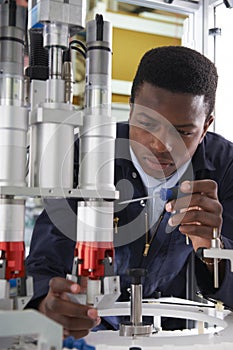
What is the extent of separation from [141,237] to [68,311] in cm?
61

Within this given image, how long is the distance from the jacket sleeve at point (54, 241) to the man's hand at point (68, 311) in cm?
24

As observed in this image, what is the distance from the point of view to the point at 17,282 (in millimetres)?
727

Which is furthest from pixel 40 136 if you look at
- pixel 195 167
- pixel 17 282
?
pixel 195 167

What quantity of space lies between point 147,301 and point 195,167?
42 cm

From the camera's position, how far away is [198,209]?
104 cm

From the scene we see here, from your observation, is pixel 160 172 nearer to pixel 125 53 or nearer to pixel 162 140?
pixel 162 140

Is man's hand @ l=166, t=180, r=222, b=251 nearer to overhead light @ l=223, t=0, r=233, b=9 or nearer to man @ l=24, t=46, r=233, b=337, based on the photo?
man @ l=24, t=46, r=233, b=337

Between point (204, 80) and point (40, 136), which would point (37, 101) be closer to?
Answer: point (40, 136)

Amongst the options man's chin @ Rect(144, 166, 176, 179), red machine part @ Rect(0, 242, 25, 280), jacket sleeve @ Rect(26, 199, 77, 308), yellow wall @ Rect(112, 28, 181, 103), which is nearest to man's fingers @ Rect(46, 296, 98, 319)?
red machine part @ Rect(0, 242, 25, 280)

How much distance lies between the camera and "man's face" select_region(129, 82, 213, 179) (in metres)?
1.19

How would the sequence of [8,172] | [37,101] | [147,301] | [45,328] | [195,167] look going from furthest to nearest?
[195,167] < [147,301] < [37,101] < [8,172] < [45,328]

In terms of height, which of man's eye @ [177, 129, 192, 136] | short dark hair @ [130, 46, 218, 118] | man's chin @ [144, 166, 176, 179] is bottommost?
man's chin @ [144, 166, 176, 179]

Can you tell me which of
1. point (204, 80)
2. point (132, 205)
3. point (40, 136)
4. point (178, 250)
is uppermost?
point (204, 80)

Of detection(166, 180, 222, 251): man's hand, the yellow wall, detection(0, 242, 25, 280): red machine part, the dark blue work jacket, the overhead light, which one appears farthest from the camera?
the yellow wall
